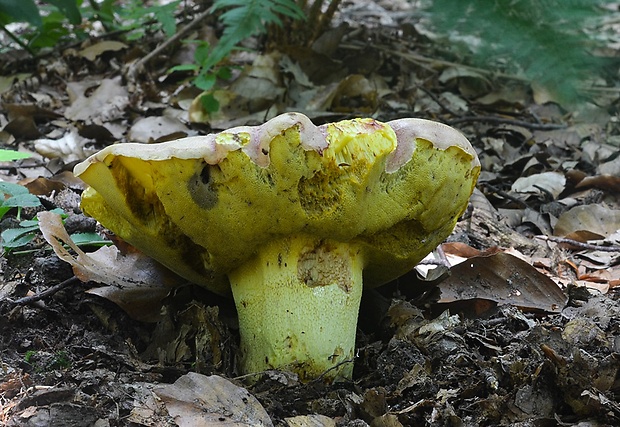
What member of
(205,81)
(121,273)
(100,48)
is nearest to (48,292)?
(121,273)

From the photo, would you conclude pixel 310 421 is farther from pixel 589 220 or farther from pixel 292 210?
pixel 589 220

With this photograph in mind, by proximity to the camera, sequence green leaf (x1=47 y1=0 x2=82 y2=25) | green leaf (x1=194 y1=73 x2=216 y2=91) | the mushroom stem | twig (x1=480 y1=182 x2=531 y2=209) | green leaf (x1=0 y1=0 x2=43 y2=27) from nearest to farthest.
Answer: the mushroom stem < twig (x1=480 y1=182 x2=531 y2=209) < green leaf (x1=194 y1=73 x2=216 y2=91) < green leaf (x1=0 y1=0 x2=43 y2=27) < green leaf (x1=47 y1=0 x2=82 y2=25)

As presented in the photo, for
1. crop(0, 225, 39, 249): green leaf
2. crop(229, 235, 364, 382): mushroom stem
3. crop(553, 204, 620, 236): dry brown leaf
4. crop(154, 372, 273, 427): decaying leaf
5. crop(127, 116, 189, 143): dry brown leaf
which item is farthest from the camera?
crop(127, 116, 189, 143): dry brown leaf

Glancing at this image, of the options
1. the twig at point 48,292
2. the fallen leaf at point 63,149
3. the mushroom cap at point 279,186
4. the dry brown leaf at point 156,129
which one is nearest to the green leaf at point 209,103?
the dry brown leaf at point 156,129

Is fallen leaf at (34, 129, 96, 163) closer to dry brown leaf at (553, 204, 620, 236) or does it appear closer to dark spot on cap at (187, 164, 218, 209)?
dark spot on cap at (187, 164, 218, 209)

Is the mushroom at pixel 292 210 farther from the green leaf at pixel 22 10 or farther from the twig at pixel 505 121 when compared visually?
the green leaf at pixel 22 10

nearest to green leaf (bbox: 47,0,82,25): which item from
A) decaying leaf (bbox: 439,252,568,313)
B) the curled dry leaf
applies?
the curled dry leaf
